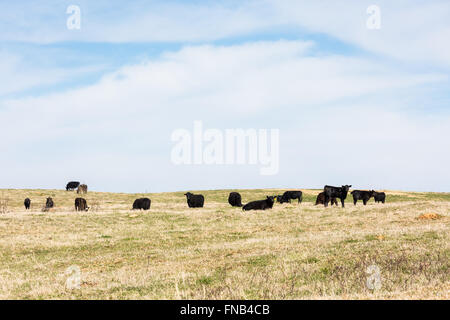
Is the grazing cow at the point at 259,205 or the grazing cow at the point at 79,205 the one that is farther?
the grazing cow at the point at 79,205

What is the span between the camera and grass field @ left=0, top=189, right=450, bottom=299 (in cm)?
1139

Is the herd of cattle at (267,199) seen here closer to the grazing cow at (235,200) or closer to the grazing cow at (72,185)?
the grazing cow at (235,200)

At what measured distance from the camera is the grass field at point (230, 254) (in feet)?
37.4

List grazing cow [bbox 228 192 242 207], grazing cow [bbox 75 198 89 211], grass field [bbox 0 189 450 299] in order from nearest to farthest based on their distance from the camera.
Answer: grass field [bbox 0 189 450 299] < grazing cow [bbox 75 198 89 211] < grazing cow [bbox 228 192 242 207]

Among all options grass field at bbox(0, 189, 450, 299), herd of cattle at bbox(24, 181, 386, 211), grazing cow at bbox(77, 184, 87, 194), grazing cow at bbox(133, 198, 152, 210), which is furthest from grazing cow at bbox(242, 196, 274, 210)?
grazing cow at bbox(77, 184, 87, 194)

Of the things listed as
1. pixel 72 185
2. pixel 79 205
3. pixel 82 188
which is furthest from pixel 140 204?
pixel 72 185

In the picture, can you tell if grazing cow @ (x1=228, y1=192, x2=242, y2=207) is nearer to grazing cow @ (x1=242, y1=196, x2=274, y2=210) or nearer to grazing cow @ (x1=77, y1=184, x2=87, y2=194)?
grazing cow @ (x1=242, y1=196, x2=274, y2=210)

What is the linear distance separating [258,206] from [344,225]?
11.9 meters

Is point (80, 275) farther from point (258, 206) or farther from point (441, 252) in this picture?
point (258, 206)

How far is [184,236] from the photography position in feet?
82.1

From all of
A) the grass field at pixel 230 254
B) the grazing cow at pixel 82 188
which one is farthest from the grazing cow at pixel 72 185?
the grass field at pixel 230 254
